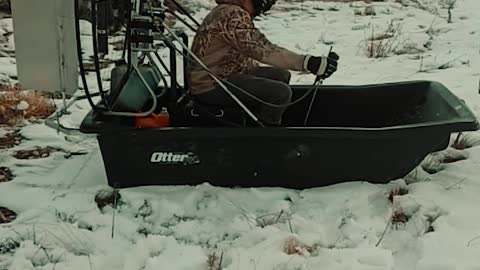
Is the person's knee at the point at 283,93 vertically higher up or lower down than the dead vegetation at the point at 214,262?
higher up

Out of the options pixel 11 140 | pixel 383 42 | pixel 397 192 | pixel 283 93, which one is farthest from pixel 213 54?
pixel 383 42

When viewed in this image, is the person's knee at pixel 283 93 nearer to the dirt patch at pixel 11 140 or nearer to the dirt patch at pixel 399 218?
the dirt patch at pixel 399 218

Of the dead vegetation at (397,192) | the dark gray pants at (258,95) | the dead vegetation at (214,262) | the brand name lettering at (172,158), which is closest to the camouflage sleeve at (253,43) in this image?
the dark gray pants at (258,95)

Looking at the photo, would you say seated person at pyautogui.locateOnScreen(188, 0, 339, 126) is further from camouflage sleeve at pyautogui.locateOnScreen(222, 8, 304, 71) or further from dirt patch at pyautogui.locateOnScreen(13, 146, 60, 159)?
dirt patch at pyautogui.locateOnScreen(13, 146, 60, 159)

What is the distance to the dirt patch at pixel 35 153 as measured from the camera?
3562 millimetres

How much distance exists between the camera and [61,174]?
332 cm

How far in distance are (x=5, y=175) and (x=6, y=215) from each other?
425 mm

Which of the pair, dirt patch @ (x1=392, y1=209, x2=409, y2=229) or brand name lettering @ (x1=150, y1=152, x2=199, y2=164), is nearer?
dirt patch @ (x1=392, y1=209, x2=409, y2=229)

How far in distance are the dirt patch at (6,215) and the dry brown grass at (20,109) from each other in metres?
1.13

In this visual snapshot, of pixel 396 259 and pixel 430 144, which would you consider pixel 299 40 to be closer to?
pixel 430 144

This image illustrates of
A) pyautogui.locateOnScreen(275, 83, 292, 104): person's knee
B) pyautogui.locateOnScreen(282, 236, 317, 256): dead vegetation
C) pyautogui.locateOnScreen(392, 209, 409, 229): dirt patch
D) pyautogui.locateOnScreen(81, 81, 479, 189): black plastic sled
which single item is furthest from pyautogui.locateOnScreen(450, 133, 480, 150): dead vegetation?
pyautogui.locateOnScreen(282, 236, 317, 256): dead vegetation

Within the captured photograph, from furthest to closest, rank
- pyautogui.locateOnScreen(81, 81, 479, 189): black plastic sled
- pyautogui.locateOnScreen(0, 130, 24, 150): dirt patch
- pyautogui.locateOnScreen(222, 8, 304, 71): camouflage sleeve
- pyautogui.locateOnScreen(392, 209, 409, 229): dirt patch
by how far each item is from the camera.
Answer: pyautogui.locateOnScreen(0, 130, 24, 150): dirt patch → pyautogui.locateOnScreen(222, 8, 304, 71): camouflage sleeve → pyautogui.locateOnScreen(81, 81, 479, 189): black plastic sled → pyautogui.locateOnScreen(392, 209, 409, 229): dirt patch

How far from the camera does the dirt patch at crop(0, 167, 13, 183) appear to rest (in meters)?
3.28

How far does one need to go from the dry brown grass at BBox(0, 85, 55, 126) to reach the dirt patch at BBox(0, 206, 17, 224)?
3.71 feet
